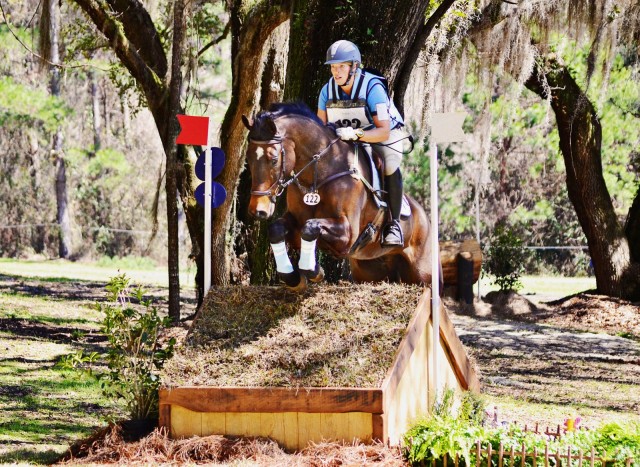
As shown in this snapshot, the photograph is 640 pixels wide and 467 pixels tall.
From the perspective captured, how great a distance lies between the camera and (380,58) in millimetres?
8469

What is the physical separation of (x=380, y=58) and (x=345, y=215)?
280 centimetres

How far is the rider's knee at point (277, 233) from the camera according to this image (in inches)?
232

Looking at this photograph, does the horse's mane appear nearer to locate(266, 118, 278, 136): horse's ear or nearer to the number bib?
locate(266, 118, 278, 136): horse's ear

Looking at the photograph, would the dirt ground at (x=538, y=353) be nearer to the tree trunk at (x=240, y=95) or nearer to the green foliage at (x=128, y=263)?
the tree trunk at (x=240, y=95)

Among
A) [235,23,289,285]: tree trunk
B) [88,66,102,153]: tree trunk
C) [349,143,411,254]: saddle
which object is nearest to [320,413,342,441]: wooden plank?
[349,143,411,254]: saddle

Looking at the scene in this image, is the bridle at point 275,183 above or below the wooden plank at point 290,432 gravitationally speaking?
above

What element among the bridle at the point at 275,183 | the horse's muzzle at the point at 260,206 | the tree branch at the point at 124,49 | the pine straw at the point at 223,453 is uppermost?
the tree branch at the point at 124,49

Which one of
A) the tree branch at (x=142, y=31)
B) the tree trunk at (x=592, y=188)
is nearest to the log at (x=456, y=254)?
the tree trunk at (x=592, y=188)

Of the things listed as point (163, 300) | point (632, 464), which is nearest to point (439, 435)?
point (632, 464)

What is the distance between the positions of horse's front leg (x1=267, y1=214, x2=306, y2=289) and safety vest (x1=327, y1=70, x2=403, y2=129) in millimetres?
917

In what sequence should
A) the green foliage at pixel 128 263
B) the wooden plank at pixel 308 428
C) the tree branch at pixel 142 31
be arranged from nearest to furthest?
the wooden plank at pixel 308 428 → the tree branch at pixel 142 31 → the green foliage at pixel 128 263

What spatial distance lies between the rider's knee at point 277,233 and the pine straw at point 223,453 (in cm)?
122

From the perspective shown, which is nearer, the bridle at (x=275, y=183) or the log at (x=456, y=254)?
the bridle at (x=275, y=183)

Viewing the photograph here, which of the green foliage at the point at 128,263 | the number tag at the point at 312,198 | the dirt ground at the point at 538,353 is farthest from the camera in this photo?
the green foliage at the point at 128,263
